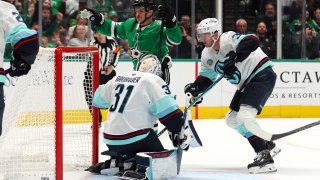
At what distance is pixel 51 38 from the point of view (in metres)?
7.65

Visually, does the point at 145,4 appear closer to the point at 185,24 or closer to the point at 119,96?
the point at 119,96

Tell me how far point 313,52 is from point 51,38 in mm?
3509

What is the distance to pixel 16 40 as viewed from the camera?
2.99 m

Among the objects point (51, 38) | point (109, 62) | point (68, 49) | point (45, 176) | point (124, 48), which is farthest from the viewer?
point (124, 48)

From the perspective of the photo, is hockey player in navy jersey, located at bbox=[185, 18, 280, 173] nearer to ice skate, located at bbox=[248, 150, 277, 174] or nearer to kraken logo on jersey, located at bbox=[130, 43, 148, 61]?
ice skate, located at bbox=[248, 150, 277, 174]

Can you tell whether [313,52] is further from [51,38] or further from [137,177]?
[137,177]

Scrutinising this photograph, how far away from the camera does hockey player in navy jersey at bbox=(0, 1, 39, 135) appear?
118 inches

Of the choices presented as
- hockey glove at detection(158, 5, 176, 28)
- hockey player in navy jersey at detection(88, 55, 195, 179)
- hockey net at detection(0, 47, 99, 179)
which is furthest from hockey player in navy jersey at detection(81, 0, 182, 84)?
hockey player in navy jersey at detection(88, 55, 195, 179)

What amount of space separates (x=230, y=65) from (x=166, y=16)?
694mm

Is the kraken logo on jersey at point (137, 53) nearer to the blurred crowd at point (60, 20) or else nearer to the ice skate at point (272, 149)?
the ice skate at point (272, 149)

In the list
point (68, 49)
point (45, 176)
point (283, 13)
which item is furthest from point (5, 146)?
point (283, 13)

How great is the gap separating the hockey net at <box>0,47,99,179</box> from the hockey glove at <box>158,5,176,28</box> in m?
0.55

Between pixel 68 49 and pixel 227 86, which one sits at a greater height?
pixel 68 49

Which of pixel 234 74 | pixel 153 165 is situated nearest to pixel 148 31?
pixel 234 74
